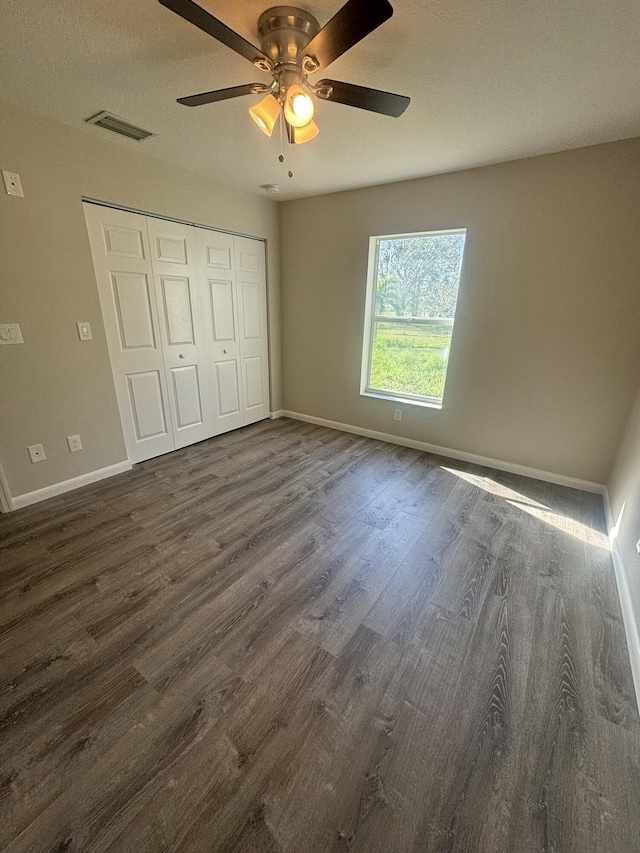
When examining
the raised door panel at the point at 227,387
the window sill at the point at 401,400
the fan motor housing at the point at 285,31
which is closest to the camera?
the fan motor housing at the point at 285,31

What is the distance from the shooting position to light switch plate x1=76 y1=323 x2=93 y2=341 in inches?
98.8

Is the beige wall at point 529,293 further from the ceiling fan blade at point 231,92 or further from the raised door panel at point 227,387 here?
the ceiling fan blade at point 231,92

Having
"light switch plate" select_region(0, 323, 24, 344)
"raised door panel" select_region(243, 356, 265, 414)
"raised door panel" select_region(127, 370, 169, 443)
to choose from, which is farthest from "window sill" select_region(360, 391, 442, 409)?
"light switch plate" select_region(0, 323, 24, 344)

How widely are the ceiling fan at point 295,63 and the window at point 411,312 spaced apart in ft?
5.96

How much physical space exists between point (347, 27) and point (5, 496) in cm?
312

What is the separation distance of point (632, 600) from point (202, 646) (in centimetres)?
199

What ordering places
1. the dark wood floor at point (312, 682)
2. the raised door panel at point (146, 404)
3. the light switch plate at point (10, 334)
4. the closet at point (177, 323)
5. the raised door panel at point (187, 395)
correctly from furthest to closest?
the raised door panel at point (187, 395) → the raised door panel at point (146, 404) → the closet at point (177, 323) → the light switch plate at point (10, 334) → the dark wood floor at point (312, 682)

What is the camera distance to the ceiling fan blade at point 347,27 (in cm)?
99

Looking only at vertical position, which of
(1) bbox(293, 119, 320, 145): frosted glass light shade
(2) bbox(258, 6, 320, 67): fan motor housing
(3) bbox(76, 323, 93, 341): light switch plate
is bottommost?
(3) bbox(76, 323, 93, 341): light switch plate

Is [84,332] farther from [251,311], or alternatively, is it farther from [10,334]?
[251,311]

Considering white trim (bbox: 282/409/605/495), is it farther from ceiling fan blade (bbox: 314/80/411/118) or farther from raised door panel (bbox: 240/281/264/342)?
ceiling fan blade (bbox: 314/80/411/118)

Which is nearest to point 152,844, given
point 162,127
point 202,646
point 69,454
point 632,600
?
point 202,646

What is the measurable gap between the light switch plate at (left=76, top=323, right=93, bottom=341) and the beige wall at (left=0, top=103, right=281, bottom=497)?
4 centimetres

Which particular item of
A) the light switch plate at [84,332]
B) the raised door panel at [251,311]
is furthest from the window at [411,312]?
the light switch plate at [84,332]
